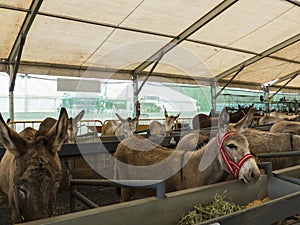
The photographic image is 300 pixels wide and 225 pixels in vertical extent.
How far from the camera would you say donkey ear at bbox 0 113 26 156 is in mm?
1513

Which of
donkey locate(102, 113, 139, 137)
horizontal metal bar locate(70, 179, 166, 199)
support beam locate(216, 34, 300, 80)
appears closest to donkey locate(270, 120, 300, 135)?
donkey locate(102, 113, 139, 137)

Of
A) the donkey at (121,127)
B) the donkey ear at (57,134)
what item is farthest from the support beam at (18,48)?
the donkey ear at (57,134)

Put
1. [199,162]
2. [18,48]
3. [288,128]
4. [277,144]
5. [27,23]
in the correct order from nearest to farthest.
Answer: [199,162]
[277,144]
[288,128]
[27,23]
[18,48]

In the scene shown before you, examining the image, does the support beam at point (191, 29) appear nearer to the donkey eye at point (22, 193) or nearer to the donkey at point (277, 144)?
the donkey at point (277, 144)

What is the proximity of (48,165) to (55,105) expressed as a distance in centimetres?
1040

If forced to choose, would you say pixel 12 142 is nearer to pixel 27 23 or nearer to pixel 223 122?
pixel 223 122

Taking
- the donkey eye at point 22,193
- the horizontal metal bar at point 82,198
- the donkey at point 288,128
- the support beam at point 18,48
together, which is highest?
the support beam at point 18,48

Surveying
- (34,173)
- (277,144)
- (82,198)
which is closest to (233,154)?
(82,198)

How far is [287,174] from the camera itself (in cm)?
230

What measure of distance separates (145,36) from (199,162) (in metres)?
→ 7.08

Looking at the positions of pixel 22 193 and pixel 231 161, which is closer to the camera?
pixel 22 193

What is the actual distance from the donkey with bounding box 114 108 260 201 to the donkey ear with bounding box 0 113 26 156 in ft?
5.39

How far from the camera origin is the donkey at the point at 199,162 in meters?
2.37

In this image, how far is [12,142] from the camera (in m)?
1.57
